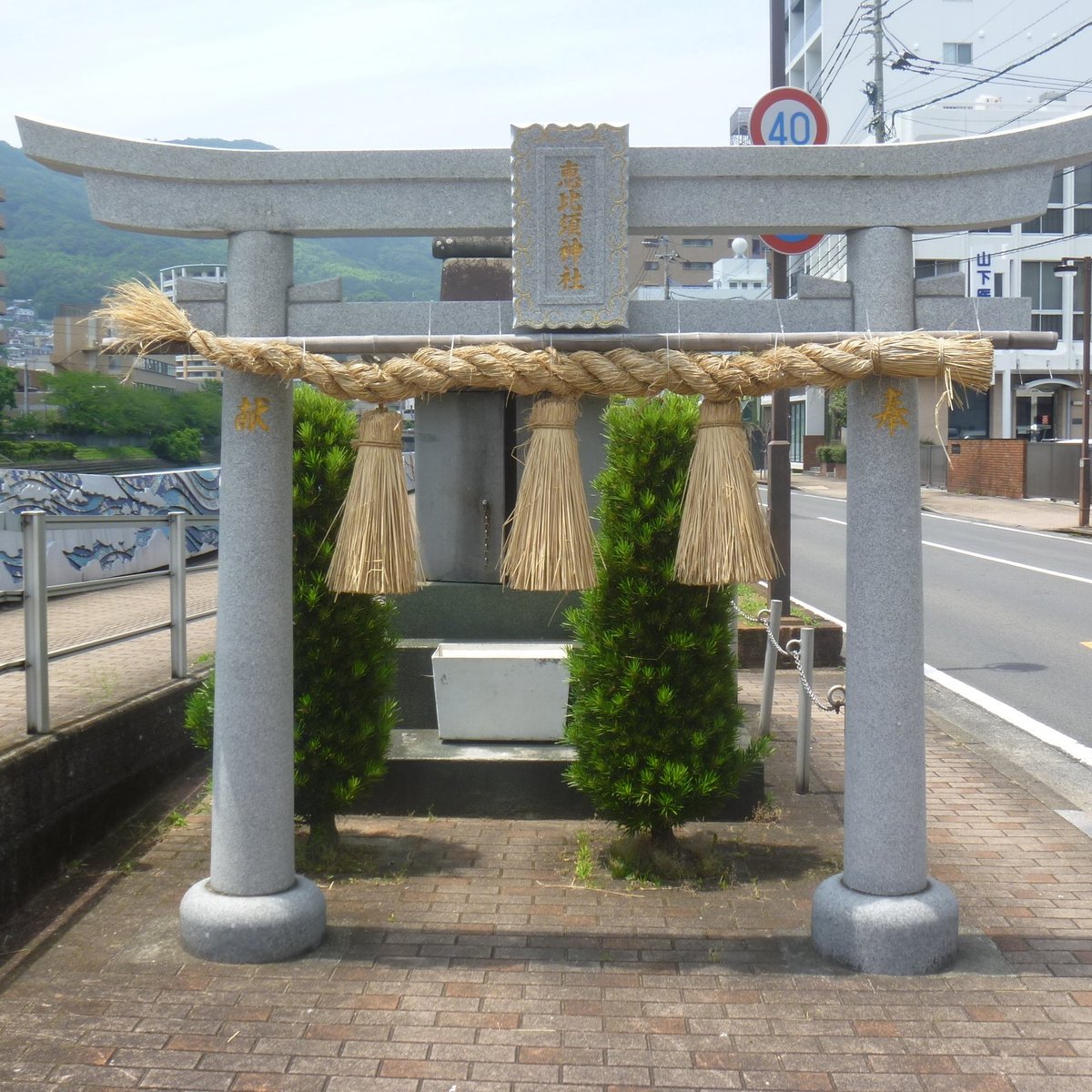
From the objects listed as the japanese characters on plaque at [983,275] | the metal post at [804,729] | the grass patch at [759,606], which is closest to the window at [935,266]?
the japanese characters on plaque at [983,275]

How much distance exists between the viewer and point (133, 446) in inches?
1900

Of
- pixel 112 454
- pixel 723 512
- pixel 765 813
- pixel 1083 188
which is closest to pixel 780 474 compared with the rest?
pixel 765 813

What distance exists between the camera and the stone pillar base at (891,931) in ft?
14.6

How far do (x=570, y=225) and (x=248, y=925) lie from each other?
9.37 feet

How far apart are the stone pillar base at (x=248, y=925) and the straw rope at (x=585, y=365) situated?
77.8 inches

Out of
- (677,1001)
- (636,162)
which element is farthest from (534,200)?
(677,1001)

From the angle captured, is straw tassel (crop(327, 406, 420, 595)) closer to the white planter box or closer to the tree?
the tree

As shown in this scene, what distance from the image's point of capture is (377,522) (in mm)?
4555

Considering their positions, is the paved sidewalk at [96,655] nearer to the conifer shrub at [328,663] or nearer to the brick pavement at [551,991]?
the brick pavement at [551,991]

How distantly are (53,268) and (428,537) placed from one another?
151 m

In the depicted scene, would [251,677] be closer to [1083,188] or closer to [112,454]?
[112,454]

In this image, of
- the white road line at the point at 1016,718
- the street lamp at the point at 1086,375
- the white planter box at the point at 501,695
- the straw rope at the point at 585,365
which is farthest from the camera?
the street lamp at the point at 1086,375

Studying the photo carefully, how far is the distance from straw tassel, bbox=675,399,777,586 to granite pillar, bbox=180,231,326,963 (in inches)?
62.6

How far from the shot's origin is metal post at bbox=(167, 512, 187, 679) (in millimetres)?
7646
